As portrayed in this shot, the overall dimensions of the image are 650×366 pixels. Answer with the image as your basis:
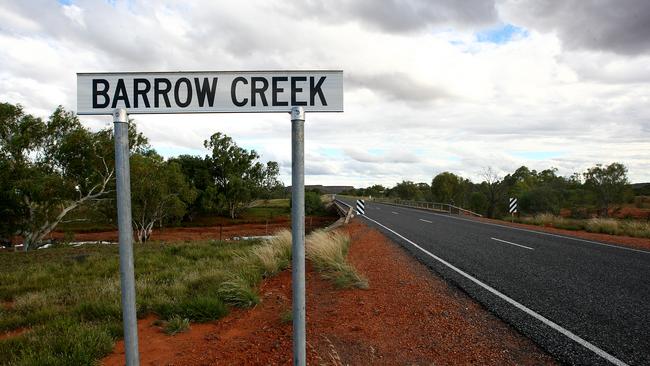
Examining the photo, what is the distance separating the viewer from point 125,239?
238cm

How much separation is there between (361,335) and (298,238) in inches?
112

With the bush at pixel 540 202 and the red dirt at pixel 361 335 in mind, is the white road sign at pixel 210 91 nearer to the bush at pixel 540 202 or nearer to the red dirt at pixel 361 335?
the red dirt at pixel 361 335

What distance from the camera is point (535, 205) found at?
3775 cm

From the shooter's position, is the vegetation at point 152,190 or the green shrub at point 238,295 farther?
the vegetation at point 152,190

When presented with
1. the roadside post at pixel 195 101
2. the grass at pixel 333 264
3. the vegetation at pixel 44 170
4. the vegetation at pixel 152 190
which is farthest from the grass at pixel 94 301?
the vegetation at pixel 152 190

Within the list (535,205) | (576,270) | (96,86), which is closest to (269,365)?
(96,86)

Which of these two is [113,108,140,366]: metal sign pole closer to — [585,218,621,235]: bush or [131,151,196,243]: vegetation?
[585,218,621,235]: bush

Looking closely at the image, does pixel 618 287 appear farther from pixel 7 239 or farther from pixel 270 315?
pixel 7 239

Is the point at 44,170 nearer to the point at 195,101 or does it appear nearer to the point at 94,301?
the point at 94,301

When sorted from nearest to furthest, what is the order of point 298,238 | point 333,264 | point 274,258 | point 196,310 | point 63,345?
point 298,238 → point 63,345 → point 196,310 → point 333,264 → point 274,258

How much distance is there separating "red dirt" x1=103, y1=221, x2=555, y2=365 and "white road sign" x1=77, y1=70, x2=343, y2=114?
105 inches

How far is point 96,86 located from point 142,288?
5389 mm

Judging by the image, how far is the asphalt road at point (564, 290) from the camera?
4.41 metres

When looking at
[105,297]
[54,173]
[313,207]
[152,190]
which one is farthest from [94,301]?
[313,207]
